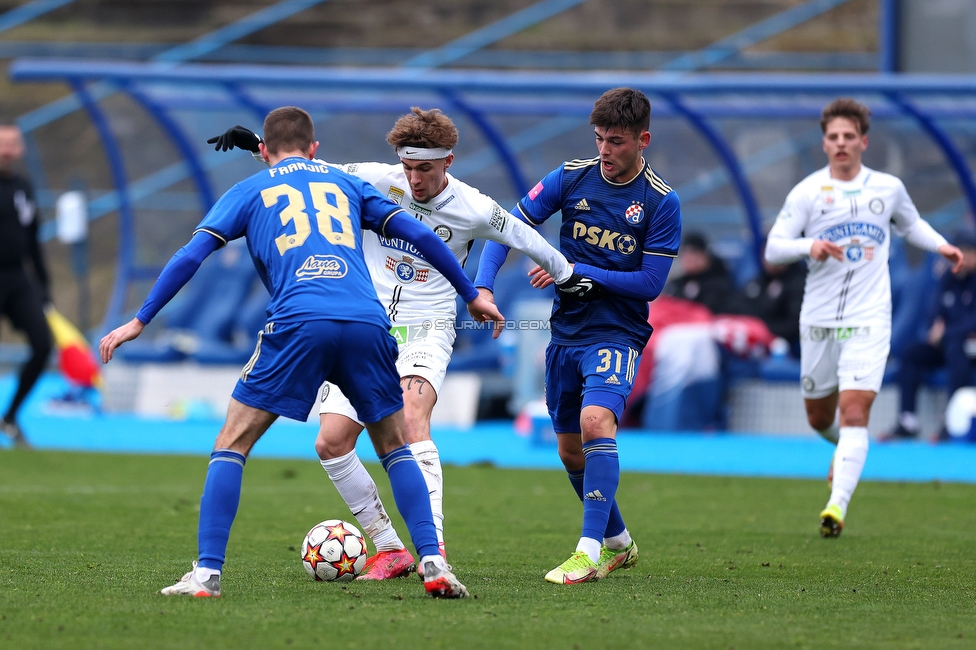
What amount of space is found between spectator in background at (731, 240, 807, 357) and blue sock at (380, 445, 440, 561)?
953 cm

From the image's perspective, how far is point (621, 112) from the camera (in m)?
5.88

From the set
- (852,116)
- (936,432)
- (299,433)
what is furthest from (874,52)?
(852,116)

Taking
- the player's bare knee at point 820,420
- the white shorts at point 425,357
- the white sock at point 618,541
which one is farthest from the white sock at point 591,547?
the player's bare knee at point 820,420

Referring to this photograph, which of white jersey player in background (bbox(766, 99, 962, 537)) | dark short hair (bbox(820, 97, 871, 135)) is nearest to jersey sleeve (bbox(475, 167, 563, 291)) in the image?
white jersey player in background (bbox(766, 99, 962, 537))

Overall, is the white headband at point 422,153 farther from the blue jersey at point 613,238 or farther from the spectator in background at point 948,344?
the spectator in background at point 948,344

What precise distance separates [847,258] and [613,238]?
2.48 m

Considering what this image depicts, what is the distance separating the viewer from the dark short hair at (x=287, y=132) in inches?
209

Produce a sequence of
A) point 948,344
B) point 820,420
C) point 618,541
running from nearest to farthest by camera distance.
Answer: point 618,541 < point 820,420 < point 948,344

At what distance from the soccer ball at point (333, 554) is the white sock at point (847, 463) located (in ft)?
9.63

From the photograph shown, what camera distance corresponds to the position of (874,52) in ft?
83.3

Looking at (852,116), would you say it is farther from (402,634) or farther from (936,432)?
(936,432)

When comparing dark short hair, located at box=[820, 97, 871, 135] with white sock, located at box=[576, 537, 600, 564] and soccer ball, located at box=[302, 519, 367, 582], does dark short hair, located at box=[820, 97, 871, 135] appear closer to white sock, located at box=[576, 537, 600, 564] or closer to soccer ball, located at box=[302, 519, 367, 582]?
white sock, located at box=[576, 537, 600, 564]

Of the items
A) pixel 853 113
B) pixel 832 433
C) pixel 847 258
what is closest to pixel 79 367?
pixel 832 433

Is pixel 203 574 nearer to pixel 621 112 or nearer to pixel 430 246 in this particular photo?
pixel 430 246
